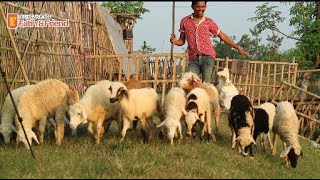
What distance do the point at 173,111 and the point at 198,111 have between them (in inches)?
20.7

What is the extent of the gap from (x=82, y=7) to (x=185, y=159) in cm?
1170

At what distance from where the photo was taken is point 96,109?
8.72 m

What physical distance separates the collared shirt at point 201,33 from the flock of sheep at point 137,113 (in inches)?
21.7

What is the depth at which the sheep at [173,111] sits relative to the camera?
8125 millimetres

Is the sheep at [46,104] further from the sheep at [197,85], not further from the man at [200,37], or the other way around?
the man at [200,37]

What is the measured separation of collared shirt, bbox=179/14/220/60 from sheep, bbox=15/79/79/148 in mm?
2632

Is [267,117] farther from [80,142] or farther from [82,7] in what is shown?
[82,7]

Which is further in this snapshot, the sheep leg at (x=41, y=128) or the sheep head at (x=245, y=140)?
the sheep leg at (x=41, y=128)

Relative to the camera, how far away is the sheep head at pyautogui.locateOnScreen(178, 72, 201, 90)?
941 centimetres

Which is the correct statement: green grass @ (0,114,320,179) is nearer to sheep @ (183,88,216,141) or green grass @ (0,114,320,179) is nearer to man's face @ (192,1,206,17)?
sheep @ (183,88,216,141)
